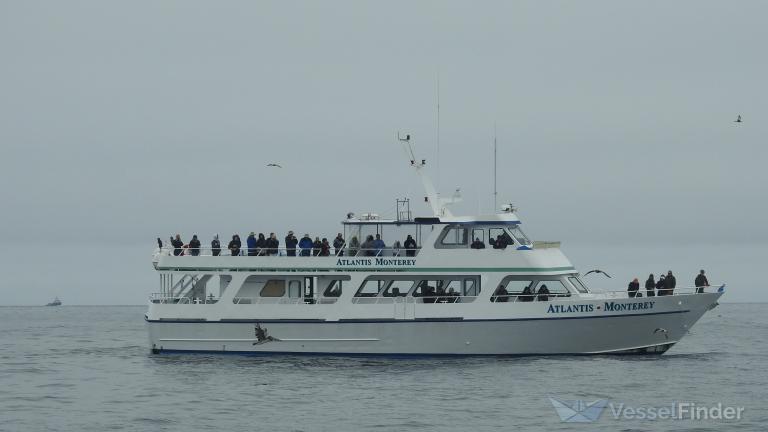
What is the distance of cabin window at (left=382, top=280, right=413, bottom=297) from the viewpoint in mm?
43938

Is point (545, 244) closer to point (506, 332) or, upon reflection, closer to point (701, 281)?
point (506, 332)

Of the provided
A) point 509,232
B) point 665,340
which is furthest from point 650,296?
point 509,232

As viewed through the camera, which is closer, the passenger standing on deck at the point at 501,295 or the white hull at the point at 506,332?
the white hull at the point at 506,332

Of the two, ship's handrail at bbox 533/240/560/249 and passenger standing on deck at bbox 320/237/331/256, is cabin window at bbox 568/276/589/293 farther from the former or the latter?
passenger standing on deck at bbox 320/237/331/256

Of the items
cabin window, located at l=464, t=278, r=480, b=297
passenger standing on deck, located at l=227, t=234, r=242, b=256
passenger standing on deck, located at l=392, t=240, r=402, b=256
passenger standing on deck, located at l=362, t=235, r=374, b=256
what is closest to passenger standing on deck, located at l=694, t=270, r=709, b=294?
cabin window, located at l=464, t=278, r=480, b=297

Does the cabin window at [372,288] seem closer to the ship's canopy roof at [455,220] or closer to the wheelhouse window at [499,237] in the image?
the ship's canopy roof at [455,220]

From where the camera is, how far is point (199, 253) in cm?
4556

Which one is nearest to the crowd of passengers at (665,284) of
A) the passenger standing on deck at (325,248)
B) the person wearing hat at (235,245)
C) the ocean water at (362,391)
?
the ocean water at (362,391)

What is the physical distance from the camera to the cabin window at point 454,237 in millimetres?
43812

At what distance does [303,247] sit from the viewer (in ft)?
146

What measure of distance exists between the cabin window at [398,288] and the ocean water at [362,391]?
241 centimetres

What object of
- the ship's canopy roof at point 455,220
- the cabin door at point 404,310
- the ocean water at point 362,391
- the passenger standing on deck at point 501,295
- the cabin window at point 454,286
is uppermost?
the ship's canopy roof at point 455,220

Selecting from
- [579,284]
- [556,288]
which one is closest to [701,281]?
[579,284]

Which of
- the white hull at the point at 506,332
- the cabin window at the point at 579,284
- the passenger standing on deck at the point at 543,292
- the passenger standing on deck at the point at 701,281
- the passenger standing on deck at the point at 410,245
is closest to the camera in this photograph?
the white hull at the point at 506,332
